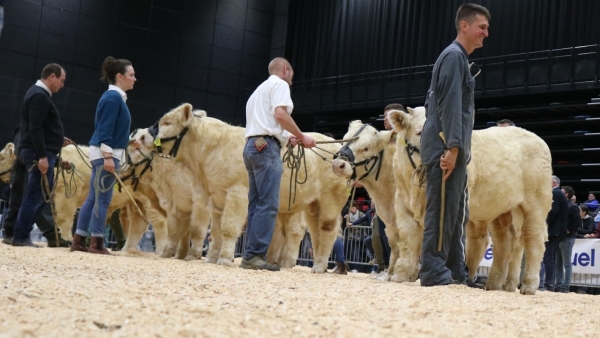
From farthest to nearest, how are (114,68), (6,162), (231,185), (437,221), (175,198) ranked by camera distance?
(6,162) < (175,198) < (114,68) < (231,185) < (437,221)

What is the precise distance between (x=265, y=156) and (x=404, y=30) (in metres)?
15.2

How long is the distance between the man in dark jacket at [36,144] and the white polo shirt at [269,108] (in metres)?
2.67

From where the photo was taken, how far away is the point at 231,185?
24.8 feet

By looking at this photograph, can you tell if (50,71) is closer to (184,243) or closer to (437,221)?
(184,243)

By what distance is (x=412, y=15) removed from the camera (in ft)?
67.7

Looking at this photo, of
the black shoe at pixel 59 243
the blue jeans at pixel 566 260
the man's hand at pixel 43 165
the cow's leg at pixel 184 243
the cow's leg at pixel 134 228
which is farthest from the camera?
the blue jeans at pixel 566 260

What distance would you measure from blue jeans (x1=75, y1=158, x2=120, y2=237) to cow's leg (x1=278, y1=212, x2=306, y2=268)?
2055mm

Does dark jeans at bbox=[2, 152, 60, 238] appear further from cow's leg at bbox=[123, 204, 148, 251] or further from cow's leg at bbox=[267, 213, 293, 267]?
cow's leg at bbox=[267, 213, 293, 267]

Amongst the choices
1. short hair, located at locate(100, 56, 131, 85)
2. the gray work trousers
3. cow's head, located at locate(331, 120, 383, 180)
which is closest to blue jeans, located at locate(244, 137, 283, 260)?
cow's head, located at locate(331, 120, 383, 180)

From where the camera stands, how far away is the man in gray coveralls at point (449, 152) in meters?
4.93

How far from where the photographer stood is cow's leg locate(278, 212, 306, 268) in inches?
332

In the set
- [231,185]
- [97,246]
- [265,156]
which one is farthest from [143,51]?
[265,156]

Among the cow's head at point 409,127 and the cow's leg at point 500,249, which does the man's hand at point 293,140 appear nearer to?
the cow's head at point 409,127

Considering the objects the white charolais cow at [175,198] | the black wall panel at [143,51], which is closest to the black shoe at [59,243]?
the white charolais cow at [175,198]
